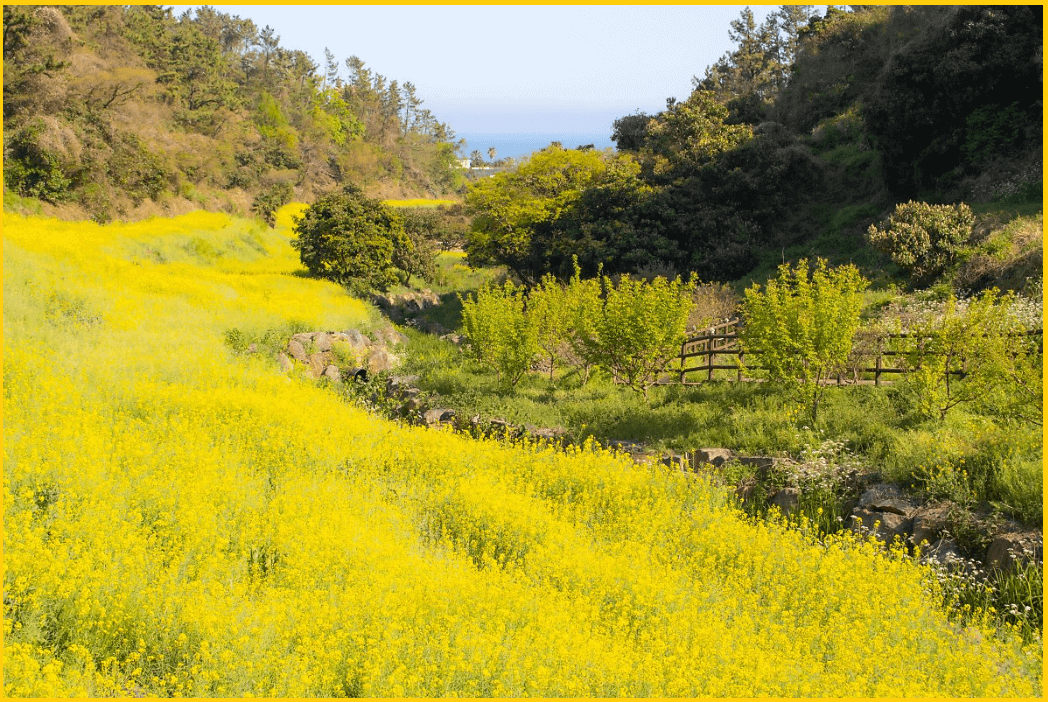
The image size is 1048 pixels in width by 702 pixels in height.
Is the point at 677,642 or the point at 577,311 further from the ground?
the point at 577,311

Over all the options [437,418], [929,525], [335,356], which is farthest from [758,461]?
[335,356]

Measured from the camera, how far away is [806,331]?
11266 mm

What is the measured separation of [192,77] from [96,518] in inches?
2269

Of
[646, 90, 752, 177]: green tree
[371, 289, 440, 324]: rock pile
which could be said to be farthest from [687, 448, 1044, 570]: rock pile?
[646, 90, 752, 177]: green tree

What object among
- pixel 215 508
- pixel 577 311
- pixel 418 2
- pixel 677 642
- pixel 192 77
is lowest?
pixel 677 642

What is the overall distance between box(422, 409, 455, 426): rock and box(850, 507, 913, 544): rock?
8.54 m

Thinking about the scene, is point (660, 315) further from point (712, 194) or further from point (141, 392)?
point (712, 194)

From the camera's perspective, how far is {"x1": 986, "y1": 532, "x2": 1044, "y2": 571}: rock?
284 inches

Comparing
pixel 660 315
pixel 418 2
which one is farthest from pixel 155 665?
pixel 660 315

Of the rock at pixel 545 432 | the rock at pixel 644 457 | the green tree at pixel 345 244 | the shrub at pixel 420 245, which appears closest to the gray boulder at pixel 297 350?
the rock at pixel 545 432

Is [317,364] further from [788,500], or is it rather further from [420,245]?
[420,245]

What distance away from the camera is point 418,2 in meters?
7.71

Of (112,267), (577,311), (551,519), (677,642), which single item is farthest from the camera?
(112,267)

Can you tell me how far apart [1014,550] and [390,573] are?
6.87m
